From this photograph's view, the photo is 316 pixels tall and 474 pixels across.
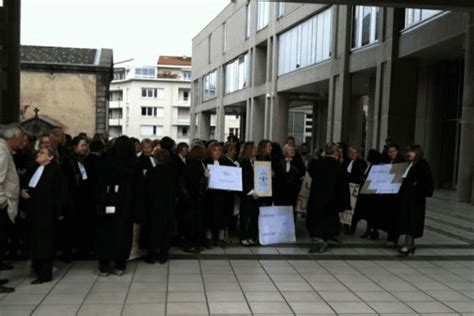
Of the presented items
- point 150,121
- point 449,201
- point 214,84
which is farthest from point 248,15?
point 150,121

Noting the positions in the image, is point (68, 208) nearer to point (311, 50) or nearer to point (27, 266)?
point (27, 266)

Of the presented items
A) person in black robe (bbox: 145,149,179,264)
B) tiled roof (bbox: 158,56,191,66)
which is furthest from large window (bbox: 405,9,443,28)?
tiled roof (bbox: 158,56,191,66)

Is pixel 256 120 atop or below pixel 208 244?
atop

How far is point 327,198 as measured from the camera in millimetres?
8969

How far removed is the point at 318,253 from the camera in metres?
9.09

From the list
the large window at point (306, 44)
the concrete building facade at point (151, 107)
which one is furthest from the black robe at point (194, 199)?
the concrete building facade at point (151, 107)

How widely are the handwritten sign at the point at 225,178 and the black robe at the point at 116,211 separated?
6.39 ft

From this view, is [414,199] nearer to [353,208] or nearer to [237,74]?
[353,208]

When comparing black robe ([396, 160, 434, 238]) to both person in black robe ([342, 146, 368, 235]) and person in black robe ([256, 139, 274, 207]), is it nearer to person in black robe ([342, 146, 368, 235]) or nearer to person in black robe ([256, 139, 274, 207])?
person in black robe ([342, 146, 368, 235])

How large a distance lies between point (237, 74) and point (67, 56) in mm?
18555

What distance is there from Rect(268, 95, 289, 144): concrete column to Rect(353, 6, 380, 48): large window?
37.6ft

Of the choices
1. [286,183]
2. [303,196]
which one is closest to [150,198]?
[286,183]

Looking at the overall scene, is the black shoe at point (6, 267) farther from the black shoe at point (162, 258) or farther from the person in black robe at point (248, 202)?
the person in black robe at point (248, 202)

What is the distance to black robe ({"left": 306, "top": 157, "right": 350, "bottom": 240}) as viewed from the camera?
8.98 m
